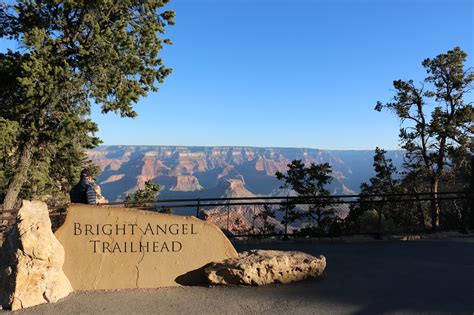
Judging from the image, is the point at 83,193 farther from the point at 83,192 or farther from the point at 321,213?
the point at 321,213

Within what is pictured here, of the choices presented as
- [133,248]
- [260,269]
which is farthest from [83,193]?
[260,269]

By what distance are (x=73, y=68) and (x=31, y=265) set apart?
39.9 ft

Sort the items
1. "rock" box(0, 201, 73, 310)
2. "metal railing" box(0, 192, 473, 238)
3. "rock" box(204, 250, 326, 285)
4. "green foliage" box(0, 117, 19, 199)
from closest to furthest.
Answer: "rock" box(0, 201, 73, 310), "rock" box(204, 250, 326, 285), "metal railing" box(0, 192, 473, 238), "green foliage" box(0, 117, 19, 199)

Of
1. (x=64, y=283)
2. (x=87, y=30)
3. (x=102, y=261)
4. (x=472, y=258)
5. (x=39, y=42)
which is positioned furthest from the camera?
(x=87, y=30)

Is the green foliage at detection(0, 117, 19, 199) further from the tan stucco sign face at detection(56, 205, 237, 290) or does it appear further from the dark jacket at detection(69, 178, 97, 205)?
the tan stucco sign face at detection(56, 205, 237, 290)

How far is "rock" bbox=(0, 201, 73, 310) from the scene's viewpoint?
5820mm

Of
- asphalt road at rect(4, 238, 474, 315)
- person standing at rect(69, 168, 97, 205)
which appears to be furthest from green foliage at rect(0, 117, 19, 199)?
asphalt road at rect(4, 238, 474, 315)

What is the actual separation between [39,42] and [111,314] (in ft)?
37.8

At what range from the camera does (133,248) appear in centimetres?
679

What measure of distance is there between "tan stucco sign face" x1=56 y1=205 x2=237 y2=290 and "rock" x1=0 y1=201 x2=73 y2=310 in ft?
1.35

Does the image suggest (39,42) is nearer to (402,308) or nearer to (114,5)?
(114,5)

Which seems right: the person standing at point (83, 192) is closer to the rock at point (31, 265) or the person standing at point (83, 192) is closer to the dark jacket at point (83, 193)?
the dark jacket at point (83, 193)

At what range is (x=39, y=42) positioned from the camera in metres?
13.9

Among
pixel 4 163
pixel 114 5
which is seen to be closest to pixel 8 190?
pixel 4 163
